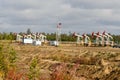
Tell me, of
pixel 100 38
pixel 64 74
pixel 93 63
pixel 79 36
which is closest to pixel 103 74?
pixel 93 63

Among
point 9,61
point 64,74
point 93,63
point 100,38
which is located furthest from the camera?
point 100,38

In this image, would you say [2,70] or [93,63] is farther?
[93,63]

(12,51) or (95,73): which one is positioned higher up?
(12,51)

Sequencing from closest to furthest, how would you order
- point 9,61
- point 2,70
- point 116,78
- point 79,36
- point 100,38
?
point 2,70
point 9,61
point 116,78
point 100,38
point 79,36

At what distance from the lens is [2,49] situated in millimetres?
20859

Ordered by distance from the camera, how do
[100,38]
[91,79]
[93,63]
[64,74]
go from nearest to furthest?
[64,74] → [91,79] → [93,63] → [100,38]

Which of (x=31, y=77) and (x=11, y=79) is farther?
(x=31, y=77)

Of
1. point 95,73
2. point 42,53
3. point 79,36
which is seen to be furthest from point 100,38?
point 95,73

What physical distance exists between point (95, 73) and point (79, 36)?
6132cm

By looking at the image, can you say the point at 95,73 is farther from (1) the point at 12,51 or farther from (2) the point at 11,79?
(2) the point at 11,79

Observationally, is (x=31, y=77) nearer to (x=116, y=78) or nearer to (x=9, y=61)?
(x=9, y=61)

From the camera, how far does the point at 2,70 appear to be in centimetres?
1847

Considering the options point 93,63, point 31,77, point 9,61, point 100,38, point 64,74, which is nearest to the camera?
point 64,74

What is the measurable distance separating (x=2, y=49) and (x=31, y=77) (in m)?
7.72
